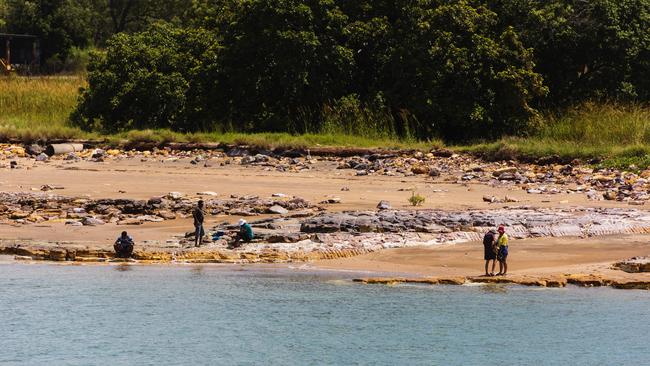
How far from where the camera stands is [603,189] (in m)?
26.9

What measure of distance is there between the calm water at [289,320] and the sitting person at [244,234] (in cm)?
92

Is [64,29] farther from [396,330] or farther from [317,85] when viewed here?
[396,330]

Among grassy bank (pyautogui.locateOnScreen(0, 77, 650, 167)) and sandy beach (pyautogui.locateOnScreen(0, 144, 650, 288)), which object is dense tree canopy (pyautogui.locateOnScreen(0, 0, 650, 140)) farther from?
sandy beach (pyautogui.locateOnScreen(0, 144, 650, 288))

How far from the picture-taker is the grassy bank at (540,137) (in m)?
30.9

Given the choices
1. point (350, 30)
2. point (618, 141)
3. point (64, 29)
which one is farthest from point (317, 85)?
point (64, 29)

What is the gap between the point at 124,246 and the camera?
20344mm

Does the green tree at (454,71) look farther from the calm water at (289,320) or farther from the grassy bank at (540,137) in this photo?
the calm water at (289,320)

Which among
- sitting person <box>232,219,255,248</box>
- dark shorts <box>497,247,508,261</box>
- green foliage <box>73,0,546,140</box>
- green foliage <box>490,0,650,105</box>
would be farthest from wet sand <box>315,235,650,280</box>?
green foliage <box>490,0,650,105</box>

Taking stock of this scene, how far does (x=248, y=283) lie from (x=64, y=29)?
47693mm

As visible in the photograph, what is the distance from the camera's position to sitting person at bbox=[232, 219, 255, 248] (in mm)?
20984

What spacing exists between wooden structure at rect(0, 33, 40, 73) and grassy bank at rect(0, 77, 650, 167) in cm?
2297

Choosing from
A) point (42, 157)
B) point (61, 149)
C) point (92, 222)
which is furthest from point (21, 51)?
point (92, 222)

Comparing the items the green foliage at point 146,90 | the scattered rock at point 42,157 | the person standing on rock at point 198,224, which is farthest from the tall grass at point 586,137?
the person standing on rock at point 198,224

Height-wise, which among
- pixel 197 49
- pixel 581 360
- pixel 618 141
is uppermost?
pixel 197 49
